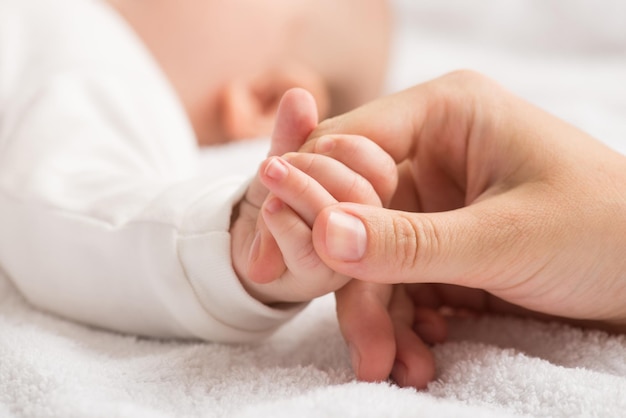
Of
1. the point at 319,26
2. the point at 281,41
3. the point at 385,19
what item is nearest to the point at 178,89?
the point at 281,41

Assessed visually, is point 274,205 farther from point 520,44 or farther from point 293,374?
point 520,44

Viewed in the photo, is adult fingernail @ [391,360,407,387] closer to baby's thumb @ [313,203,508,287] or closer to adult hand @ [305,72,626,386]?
adult hand @ [305,72,626,386]

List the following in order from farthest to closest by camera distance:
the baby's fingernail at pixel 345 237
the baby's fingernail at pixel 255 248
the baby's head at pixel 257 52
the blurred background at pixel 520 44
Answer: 1. the blurred background at pixel 520 44
2. the baby's head at pixel 257 52
3. the baby's fingernail at pixel 255 248
4. the baby's fingernail at pixel 345 237

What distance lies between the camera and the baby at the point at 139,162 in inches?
30.0

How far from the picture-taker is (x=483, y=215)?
0.64 metres

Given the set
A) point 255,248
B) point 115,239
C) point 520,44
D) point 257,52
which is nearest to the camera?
point 255,248

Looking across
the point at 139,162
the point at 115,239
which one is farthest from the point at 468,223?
the point at 139,162

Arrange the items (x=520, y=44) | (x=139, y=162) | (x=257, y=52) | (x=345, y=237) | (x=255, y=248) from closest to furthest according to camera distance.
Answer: (x=345, y=237)
(x=255, y=248)
(x=139, y=162)
(x=257, y=52)
(x=520, y=44)

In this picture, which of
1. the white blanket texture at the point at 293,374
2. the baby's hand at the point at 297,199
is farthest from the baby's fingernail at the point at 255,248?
the white blanket texture at the point at 293,374

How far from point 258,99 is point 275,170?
1054 millimetres

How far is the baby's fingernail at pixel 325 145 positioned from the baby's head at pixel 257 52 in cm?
88

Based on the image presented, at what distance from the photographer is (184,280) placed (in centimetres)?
77

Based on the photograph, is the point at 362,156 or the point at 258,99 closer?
the point at 362,156

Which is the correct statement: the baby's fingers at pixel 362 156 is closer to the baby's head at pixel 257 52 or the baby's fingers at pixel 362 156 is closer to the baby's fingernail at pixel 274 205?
the baby's fingernail at pixel 274 205
